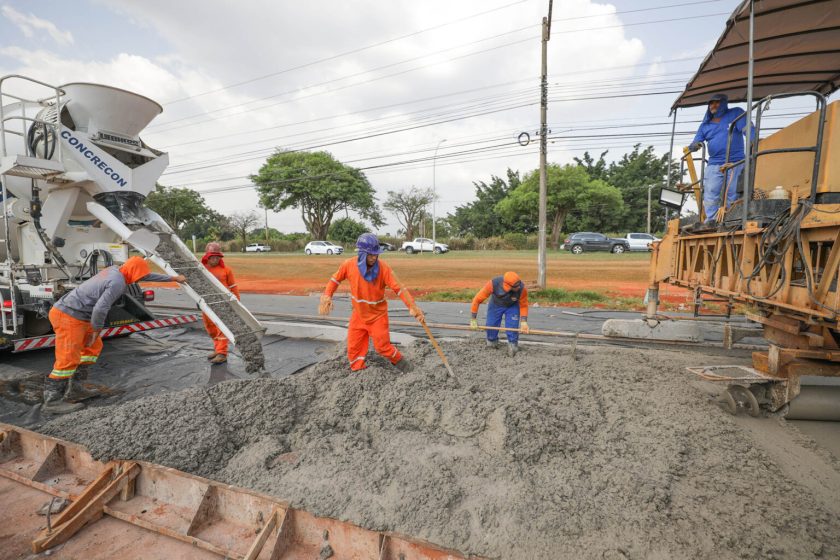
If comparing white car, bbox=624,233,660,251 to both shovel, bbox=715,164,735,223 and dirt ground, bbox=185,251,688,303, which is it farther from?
shovel, bbox=715,164,735,223

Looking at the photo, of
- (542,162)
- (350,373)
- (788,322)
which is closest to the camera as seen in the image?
(788,322)

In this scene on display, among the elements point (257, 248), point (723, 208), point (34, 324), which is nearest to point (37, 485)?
point (34, 324)

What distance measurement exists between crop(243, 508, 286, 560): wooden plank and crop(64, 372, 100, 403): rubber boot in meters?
3.27

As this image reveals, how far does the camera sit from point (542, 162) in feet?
39.1

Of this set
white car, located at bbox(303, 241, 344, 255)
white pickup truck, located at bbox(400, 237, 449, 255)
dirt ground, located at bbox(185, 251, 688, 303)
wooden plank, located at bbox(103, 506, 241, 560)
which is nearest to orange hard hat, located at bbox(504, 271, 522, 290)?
wooden plank, located at bbox(103, 506, 241, 560)

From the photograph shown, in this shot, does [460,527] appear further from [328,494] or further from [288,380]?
[288,380]

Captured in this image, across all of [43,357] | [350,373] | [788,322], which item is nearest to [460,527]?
[350,373]

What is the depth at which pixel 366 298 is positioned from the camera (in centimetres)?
454

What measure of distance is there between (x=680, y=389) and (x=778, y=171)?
256cm

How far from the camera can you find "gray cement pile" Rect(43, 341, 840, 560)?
225 centimetres

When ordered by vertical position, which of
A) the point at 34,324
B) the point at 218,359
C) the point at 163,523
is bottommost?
the point at 163,523

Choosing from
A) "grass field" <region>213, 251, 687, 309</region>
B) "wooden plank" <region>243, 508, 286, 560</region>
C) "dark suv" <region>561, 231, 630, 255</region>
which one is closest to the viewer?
"wooden plank" <region>243, 508, 286, 560</region>

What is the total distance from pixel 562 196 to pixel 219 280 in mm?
33869

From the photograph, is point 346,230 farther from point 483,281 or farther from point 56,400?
point 56,400
